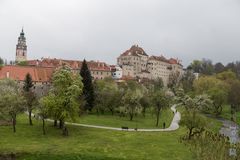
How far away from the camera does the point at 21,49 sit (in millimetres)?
169750

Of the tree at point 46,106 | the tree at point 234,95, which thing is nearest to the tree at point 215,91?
the tree at point 234,95

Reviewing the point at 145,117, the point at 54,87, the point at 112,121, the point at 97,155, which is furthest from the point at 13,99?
the point at 145,117

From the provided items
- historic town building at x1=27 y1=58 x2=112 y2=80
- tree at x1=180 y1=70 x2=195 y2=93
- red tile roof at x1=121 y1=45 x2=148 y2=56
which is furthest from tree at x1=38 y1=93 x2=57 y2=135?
red tile roof at x1=121 y1=45 x2=148 y2=56

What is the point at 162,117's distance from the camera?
91312mm

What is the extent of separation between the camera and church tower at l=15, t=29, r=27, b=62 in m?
→ 170

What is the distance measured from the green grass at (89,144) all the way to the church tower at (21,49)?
110 m

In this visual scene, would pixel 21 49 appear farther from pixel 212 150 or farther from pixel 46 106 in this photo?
pixel 212 150

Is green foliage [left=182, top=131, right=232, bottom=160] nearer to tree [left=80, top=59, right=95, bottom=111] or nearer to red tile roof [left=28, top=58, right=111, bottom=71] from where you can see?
tree [left=80, top=59, right=95, bottom=111]

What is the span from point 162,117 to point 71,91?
3729 centimetres

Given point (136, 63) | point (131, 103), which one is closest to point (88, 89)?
point (131, 103)

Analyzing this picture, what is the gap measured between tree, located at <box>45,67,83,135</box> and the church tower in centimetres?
11308

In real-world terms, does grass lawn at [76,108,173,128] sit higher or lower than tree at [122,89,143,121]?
lower

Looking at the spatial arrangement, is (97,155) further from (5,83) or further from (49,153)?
(5,83)

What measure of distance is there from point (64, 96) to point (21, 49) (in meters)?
117
